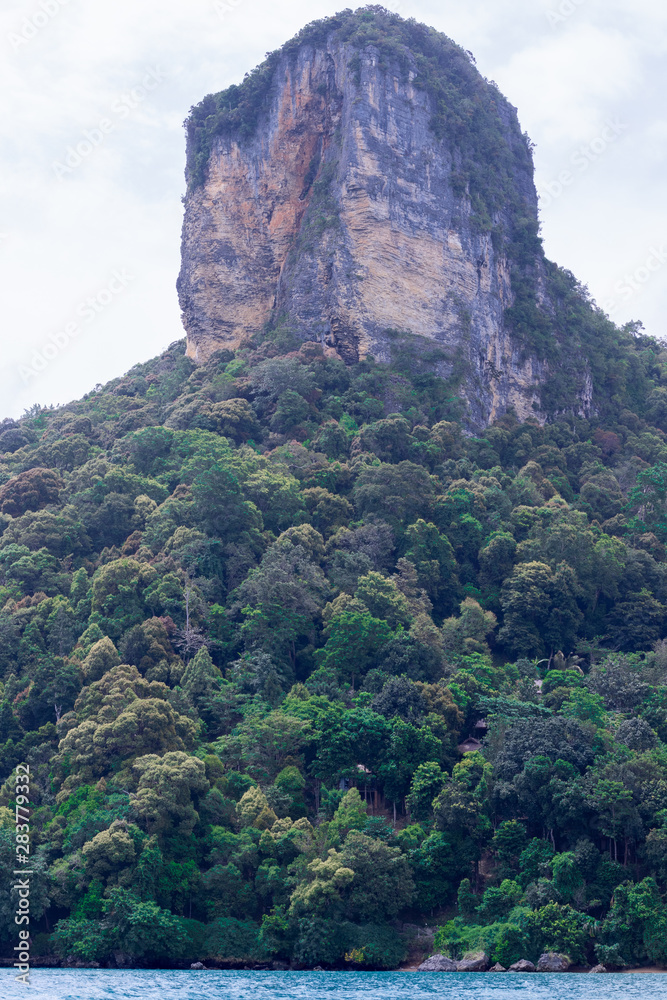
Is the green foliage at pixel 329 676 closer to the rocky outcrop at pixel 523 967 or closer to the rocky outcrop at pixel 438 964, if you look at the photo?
the rocky outcrop at pixel 523 967

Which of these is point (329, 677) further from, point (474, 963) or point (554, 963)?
point (554, 963)

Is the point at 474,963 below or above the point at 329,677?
below

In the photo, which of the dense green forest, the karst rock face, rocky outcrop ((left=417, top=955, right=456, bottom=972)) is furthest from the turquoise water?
the karst rock face

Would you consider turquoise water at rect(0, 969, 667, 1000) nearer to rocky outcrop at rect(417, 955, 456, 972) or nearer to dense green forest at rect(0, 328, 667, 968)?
rocky outcrop at rect(417, 955, 456, 972)

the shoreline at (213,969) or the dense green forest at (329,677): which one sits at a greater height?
the dense green forest at (329,677)

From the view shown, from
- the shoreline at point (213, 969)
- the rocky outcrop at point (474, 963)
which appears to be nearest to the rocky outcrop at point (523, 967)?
the shoreline at point (213, 969)

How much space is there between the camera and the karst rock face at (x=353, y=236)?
55719 mm

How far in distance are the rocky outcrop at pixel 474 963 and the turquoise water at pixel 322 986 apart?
456 mm

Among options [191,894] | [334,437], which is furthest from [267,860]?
[334,437]

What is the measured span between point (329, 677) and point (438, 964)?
34.7ft

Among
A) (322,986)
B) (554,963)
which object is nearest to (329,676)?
(322,986)

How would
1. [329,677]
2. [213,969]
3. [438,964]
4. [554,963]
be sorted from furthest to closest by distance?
1. [329,677]
2. [213,969]
3. [438,964]
4. [554,963]

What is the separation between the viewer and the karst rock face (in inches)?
2194

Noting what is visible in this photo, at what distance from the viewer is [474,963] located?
2733 cm
